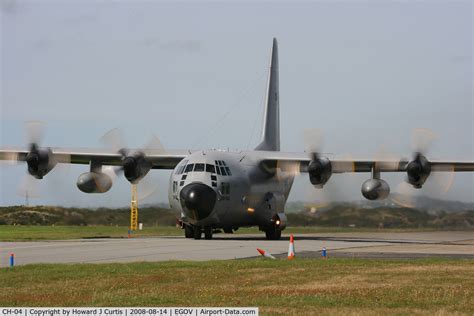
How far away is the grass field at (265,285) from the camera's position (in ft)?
43.0

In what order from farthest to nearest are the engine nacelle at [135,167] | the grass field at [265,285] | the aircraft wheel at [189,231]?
the engine nacelle at [135,167]
the aircraft wheel at [189,231]
the grass field at [265,285]

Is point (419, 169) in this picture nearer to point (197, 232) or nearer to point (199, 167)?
point (199, 167)

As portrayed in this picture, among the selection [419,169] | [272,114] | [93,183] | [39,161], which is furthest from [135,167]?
[419,169]

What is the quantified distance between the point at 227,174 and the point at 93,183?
798cm

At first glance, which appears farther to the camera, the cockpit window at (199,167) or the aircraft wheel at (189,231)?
the aircraft wheel at (189,231)

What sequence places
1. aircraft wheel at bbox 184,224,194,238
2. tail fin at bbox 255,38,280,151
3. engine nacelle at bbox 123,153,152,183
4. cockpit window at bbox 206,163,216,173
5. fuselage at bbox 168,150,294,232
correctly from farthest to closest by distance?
1. tail fin at bbox 255,38,280,151
2. engine nacelle at bbox 123,153,152,183
3. aircraft wheel at bbox 184,224,194,238
4. cockpit window at bbox 206,163,216,173
5. fuselage at bbox 168,150,294,232

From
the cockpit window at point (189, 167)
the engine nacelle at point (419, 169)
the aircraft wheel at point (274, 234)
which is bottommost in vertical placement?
the aircraft wheel at point (274, 234)

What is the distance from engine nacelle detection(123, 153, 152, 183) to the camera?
4012 cm

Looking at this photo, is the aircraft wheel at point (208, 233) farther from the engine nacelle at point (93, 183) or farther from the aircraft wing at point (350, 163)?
the engine nacelle at point (93, 183)

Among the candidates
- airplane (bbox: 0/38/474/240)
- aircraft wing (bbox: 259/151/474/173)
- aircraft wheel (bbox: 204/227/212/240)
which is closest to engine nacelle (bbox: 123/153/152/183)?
airplane (bbox: 0/38/474/240)

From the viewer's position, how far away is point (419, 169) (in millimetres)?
37688

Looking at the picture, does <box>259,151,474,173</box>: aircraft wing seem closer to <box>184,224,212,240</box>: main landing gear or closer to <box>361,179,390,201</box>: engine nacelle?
<box>361,179,390,201</box>: engine nacelle

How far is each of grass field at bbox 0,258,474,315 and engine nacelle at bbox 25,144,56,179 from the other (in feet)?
63.9

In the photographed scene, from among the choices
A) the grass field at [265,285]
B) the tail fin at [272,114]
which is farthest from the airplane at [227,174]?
→ the grass field at [265,285]
